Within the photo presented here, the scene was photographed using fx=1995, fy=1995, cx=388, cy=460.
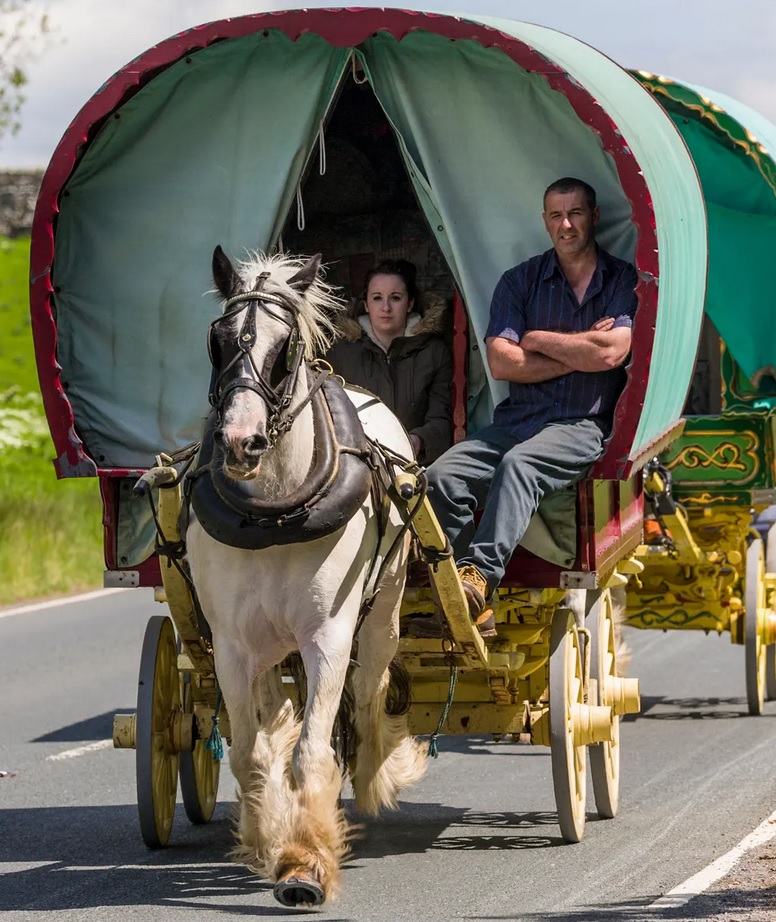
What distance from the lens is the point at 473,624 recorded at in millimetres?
7371

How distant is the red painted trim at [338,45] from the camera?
7.77m

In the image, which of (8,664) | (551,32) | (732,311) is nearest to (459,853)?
(551,32)

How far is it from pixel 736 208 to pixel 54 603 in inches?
283

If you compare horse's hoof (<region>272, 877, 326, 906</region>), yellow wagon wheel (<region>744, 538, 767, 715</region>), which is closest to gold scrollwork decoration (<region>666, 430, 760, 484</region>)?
yellow wagon wheel (<region>744, 538, 767, 715</region>)

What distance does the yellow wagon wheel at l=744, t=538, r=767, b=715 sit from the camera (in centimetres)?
1134

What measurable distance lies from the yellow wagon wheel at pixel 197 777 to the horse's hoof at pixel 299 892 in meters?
1.82

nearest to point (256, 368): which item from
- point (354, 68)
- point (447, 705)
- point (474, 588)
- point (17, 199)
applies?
point (474, 588)

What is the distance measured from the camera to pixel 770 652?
12.3 metres

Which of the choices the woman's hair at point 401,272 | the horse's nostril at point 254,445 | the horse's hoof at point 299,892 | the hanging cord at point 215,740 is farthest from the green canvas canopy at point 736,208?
the horse's hoof at point 299,892

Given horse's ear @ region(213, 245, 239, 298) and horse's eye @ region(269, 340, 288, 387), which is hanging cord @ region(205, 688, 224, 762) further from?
horse's ear @ region(213, 245, 239, 298)

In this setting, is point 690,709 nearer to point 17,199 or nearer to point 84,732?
point 84,732

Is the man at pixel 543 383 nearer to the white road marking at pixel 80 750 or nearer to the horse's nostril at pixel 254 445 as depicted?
the horse's nostril at pixel 254 445

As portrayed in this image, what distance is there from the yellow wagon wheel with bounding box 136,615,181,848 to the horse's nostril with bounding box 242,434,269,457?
198 centimetres

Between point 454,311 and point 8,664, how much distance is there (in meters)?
5.17
